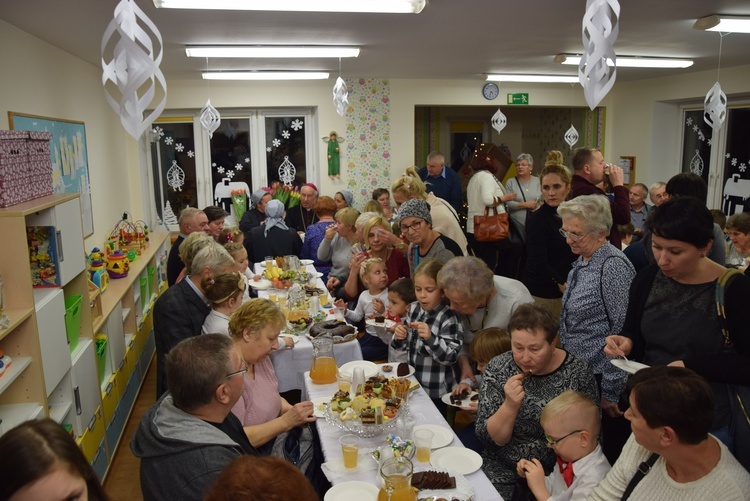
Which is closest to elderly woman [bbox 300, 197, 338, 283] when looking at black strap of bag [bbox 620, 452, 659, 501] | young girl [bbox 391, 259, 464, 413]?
young girl [bbox 391, 259, 464, 413]

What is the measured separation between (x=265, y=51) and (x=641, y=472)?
4.98m

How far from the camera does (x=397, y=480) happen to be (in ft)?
6.36

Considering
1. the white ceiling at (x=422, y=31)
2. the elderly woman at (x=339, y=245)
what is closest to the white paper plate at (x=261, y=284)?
the elderly woman at (x=339, y=245)

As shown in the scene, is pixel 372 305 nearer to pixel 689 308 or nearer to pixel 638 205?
pixel 689 308

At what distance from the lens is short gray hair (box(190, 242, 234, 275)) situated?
3514 mm

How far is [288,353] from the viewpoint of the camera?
362 cm

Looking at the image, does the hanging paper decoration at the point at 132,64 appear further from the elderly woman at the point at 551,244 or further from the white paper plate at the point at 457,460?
the elderly woman at the point at 551,244

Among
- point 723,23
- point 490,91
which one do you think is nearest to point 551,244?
point 723,23

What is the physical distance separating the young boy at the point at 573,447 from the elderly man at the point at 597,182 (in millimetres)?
2197

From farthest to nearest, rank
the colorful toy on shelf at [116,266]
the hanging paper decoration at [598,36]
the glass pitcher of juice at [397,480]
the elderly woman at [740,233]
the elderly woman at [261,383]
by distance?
the colorful toy on shelf at [116,266] → the elderly woman at [740,233] → the elderly woman at [261,383] → the hanging paper decoration at [598,36] → the glass pitcher of juice at [397,480]

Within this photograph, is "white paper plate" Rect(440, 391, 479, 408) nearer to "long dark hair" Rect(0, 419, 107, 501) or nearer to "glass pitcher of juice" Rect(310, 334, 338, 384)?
"glass pitcher of juice" Rect(310, 334, 338, 384)

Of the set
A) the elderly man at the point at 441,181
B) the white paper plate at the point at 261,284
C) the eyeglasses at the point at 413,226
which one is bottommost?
the white paper plate at the point at 261,284

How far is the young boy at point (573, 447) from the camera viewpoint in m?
2.09

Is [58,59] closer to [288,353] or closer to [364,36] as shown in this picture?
[364,36]
